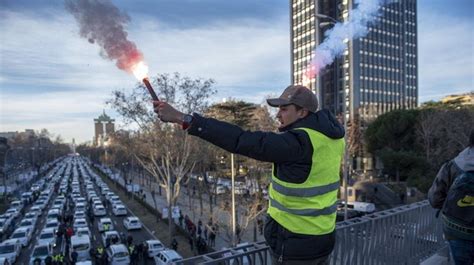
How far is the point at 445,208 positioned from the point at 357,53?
75.9 meters

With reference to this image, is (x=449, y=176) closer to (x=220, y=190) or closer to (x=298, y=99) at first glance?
(x=298, y=99)

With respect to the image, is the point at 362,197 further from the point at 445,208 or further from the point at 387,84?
the point at 387,84

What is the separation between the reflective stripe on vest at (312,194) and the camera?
269cm

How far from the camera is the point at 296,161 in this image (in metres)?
2.63

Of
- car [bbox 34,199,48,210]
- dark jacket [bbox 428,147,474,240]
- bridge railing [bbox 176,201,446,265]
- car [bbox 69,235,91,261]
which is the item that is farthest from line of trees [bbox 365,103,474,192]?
car [bbox 34,199,48,210]

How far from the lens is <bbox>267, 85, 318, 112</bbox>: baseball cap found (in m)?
2.82

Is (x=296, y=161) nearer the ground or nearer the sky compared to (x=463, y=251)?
nearer the sky

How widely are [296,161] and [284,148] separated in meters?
0.17

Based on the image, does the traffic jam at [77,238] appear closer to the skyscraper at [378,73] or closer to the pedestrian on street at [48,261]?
the pedestrian on street at [48,261]

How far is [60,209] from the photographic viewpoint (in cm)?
3756

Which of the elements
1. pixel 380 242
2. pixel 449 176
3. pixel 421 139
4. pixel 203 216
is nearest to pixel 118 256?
pixel 203 216

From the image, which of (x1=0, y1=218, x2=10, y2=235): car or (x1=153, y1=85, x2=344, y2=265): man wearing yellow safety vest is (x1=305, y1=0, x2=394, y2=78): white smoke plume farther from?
(x1=0, y1=218, x2=10, y2=235): car

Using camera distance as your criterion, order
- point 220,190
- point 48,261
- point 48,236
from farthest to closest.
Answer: point 220,190 < point 48,236 < point 48,261

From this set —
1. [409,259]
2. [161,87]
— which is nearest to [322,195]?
[409,259]
